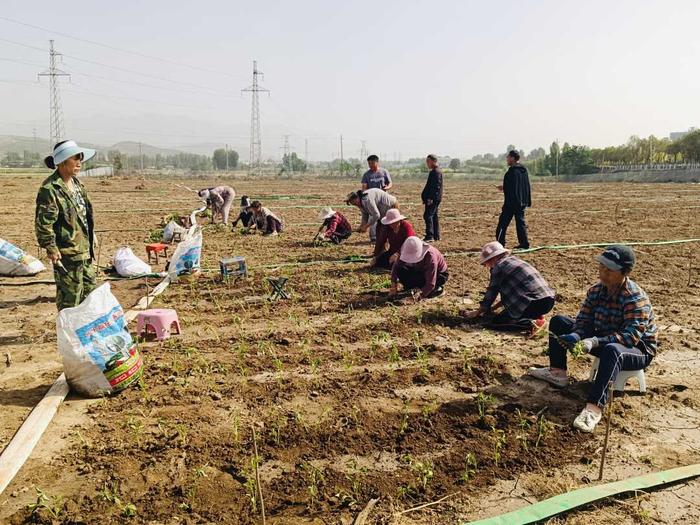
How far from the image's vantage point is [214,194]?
13.6 meters

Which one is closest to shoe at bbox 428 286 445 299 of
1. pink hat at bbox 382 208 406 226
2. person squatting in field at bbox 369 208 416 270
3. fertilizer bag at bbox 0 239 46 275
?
person squatting in field at bbox 369 208 416 270

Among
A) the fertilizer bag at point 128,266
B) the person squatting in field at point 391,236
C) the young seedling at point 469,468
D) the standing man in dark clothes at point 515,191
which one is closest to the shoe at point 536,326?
the person squatting in field at point 391,236

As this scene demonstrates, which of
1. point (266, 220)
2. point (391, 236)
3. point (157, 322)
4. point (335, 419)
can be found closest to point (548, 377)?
point (335, 419)

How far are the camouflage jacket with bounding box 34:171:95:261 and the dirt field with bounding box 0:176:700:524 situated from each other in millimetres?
1093

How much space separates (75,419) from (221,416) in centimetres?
107

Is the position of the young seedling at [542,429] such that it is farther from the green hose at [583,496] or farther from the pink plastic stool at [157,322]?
the pink plastic stool at [157,322]

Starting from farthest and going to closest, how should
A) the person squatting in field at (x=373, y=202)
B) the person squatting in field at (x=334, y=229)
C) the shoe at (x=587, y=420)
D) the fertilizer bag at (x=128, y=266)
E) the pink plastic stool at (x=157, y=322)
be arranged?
the person squatting in field at (x=334, y=229) → the person squatting in field at (x=373, y=202) → the fertilizer bag at (x=128, y=266) → the pink plastic stool at (x=157, y=322) → the shoe at (x=587, y=420)

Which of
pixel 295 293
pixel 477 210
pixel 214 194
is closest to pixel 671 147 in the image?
pixel 477 210

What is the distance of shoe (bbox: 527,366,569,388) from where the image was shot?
14.6 feet

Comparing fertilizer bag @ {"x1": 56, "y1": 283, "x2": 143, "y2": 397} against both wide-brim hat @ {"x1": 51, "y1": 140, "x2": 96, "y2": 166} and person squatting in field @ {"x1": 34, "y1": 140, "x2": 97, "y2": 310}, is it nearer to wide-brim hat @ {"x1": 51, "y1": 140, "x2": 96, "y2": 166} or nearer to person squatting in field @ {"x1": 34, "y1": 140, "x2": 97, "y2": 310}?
person squatting in field @ {"x1": 34, "y1": 140, "x2": 97, "y2": 310}

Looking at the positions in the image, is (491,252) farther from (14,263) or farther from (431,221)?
(14,263)

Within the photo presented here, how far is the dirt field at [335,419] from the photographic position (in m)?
3.08

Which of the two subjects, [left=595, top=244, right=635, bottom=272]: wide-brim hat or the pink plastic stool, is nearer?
[left=595, top=244, right=635, bottom=272]: wide-brim hat

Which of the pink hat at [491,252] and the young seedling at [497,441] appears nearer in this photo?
the young seedling at [497,441]
